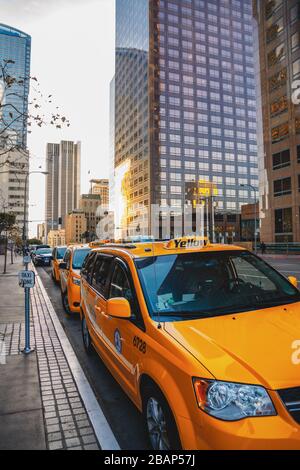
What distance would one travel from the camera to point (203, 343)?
2.50m

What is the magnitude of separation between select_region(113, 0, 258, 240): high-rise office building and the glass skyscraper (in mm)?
97425

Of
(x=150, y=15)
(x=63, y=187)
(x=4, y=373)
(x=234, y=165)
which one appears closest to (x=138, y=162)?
(x=234, y=165)

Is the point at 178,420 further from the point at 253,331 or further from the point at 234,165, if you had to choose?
the point at 234,165

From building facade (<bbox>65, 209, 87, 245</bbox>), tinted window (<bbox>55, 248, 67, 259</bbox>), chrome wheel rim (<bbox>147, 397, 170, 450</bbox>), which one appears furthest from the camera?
building facade (<bbox>65, 209, 87, 245</bbox>)

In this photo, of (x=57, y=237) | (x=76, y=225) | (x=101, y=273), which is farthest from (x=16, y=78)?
(x=57, y=237)

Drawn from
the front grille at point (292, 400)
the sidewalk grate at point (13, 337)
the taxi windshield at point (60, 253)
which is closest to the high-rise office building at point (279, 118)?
the taxi windshield at point (60, 253)

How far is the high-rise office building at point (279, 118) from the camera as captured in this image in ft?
147

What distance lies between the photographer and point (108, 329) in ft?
13.5

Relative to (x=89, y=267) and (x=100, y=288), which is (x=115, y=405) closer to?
(x=100, y=288)

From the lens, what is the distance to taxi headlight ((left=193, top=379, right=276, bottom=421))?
2.07 metres

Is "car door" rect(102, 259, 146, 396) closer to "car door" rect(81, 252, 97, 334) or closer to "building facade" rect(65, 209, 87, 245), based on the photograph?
"car door" rect(81, 252, 97, 334)

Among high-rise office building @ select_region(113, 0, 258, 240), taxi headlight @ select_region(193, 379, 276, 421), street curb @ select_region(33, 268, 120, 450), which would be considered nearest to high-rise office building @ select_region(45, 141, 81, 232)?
high-rise office building @ select_region(113, 0, 258, 240)

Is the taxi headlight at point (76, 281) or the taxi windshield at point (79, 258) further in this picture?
the taxi windshield at point (79, 258)

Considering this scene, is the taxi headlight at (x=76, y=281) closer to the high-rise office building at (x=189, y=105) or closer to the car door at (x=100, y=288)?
the car door at (x=100, y=288)
